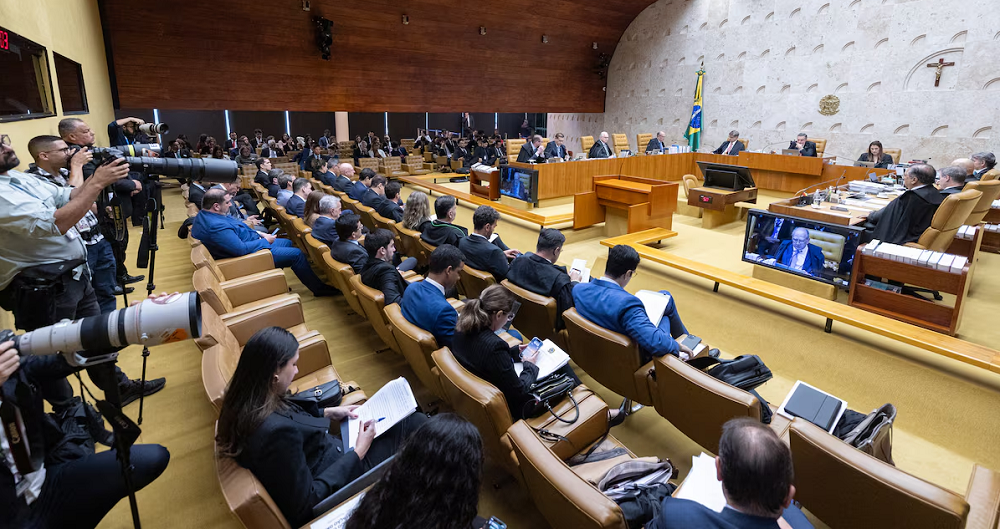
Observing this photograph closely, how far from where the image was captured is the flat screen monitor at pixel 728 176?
715cm

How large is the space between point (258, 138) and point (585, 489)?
15.4 m

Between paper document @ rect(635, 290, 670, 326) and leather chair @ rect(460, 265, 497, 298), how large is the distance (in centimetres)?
108

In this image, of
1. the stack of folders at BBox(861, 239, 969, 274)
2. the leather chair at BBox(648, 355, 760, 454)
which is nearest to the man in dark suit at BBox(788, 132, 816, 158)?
the stack of folders at BBox(861, 239, 969, 274)

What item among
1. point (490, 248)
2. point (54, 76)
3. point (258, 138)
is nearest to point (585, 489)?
point (490, 248)

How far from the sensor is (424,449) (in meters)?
1.20

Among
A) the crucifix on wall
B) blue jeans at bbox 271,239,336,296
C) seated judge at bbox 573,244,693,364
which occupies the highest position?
the crucifix on wall

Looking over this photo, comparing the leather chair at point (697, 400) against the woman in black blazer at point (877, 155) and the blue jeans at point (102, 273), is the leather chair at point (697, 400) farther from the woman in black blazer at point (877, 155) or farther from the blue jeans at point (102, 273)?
the woman in black blazer at point (877, 155)

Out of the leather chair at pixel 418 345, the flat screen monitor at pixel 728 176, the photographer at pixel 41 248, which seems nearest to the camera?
the photographer at pixel 41 248

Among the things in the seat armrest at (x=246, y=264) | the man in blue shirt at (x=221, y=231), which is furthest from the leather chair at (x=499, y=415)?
the man in blue shirt at (x=221, y=231)

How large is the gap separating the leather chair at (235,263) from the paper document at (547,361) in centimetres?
245

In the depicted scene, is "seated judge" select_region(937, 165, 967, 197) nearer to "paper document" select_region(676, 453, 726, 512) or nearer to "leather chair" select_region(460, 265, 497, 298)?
"leather chair" select_region(460, 265, 497, 298)

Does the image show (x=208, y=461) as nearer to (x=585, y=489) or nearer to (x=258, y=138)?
(x=585, y=489)

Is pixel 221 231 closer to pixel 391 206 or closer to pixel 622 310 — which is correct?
pixel 391 206

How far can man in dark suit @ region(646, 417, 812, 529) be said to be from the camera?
1.26m
